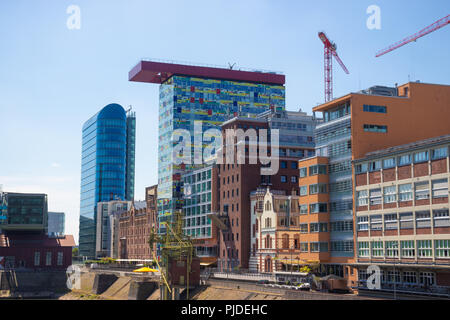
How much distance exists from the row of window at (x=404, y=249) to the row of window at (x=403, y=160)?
10.9 m

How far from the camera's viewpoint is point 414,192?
7888 centimetres

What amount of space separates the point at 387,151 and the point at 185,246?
128 feet

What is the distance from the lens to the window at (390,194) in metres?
82.7

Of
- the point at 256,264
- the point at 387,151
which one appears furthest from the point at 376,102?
the point at 256,264

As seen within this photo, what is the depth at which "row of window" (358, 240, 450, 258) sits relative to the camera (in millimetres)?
74175

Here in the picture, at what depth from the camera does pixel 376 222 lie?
86500 millimetres

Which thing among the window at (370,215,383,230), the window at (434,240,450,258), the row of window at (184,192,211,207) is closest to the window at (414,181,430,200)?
the window at (434,240,450,258)

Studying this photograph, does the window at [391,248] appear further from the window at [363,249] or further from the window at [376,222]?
the window at [363,249]

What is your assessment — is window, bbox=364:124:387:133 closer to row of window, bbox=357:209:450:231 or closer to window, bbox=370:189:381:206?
window, bbox=370:189:381:206

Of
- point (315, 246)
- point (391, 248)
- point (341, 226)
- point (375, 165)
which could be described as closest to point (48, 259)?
point (315, 246)

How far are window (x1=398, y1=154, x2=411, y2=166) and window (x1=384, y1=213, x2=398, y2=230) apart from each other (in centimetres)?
728

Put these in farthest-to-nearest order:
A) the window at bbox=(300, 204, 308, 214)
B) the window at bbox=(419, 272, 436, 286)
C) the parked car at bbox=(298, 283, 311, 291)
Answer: the window at bbox=(300, 204, 308, 214), the parked car at bbox=(298, 283, 311, 291), the window at bbox=(419, 272, 436, 286)

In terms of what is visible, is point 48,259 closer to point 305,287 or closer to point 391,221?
point 305,287

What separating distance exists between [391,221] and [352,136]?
1678 centimetres
